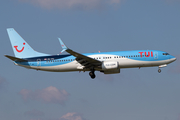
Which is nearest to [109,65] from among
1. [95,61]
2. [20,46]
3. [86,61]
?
[95,61]

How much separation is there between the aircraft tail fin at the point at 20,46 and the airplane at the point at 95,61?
8.5 inches

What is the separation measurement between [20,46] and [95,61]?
16596 millimetres

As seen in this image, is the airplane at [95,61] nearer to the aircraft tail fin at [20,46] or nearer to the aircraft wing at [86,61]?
the aircraft wing at [86,61]

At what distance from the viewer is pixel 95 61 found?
5631 centimetres

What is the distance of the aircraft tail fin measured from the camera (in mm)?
61094

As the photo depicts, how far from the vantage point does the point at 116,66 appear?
55812mm

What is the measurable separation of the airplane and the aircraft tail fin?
8.5 inches

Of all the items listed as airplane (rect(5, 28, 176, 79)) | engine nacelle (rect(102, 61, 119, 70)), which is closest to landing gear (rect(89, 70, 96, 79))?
airplane (rect(5, 28, 176, 79))

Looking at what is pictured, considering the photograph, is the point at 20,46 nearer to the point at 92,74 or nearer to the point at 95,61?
the point at 92,74

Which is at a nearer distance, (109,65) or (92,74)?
(109,65)

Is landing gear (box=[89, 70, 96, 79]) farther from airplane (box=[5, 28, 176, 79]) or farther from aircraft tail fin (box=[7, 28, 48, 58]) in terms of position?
aircraft tail fin (box=[7, 28, 48, 58])

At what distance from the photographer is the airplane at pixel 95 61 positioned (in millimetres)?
56250

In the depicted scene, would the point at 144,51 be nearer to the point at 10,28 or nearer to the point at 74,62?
the point at 74,62

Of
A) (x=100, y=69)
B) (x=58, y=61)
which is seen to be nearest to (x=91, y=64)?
(x=100, y=69)
